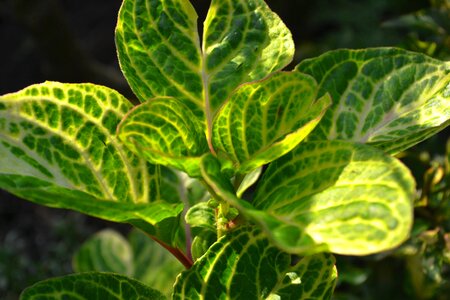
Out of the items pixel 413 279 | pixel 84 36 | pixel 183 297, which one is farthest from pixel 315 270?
pixel 84 36

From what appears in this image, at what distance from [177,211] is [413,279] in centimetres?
86

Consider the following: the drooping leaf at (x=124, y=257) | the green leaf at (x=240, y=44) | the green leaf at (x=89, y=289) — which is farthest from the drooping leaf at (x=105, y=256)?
the green leaf at (x=240, y=44)

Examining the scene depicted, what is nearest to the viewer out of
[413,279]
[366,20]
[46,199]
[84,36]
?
[46,199]

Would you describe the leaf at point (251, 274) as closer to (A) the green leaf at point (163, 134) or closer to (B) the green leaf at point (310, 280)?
(B) the green leaf at point (310, 280)

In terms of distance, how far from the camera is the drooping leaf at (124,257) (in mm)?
1350

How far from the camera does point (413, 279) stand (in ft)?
4.49

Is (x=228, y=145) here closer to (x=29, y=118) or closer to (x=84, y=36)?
(x=29, y=118)

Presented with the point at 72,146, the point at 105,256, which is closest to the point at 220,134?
the point at 72,146

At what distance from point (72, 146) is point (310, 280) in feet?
0.96

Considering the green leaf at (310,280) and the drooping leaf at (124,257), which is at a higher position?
the green leaf at (310,280)

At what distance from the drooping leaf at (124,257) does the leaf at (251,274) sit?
64 centimetres

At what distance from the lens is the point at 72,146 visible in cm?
68

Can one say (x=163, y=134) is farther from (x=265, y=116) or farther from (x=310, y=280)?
(x=310, y=280)

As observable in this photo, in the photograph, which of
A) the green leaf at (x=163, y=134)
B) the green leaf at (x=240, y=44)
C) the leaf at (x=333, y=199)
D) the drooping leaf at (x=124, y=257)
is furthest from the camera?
the drooping leaf at (x=124, y=257)
